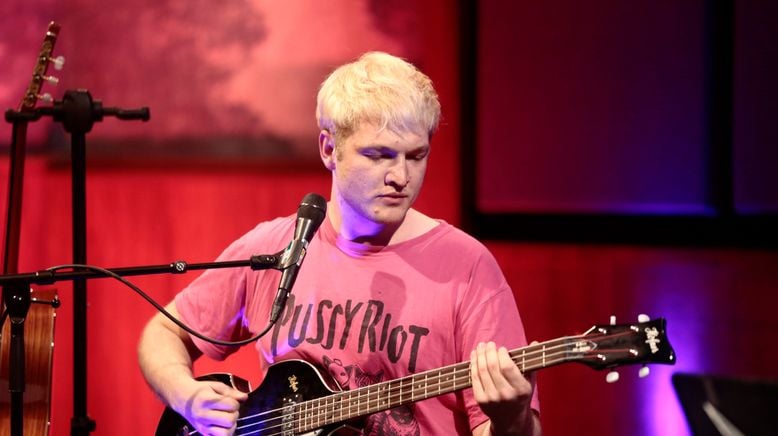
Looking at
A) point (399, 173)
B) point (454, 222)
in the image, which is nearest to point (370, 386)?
point (399, 173)

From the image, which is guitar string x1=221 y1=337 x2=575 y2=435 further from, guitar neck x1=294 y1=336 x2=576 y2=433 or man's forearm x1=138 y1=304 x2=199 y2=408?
man's forearm x1=138 y1=304 x2=199 y2=408

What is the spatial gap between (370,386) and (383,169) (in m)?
0.57

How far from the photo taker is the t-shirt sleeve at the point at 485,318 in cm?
247

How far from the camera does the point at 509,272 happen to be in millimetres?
3859

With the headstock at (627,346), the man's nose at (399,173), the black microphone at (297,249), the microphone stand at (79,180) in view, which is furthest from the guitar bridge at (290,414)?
the microphone stand at (79,180)

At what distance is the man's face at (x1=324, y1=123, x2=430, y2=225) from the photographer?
8.19 ft

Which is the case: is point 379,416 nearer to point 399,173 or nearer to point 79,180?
point 399,173

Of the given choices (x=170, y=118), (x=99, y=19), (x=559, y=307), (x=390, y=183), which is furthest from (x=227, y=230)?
(x=390, y=183)

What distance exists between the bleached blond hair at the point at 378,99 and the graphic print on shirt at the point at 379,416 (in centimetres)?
65

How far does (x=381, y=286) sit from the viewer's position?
2.65m

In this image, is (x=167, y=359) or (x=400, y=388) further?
(x=167, y=359)

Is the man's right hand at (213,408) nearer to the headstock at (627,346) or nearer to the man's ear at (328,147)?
the man's ear at (328,147)

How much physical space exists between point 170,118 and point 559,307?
6.13 feet

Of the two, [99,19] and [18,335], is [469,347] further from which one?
[99,19]
